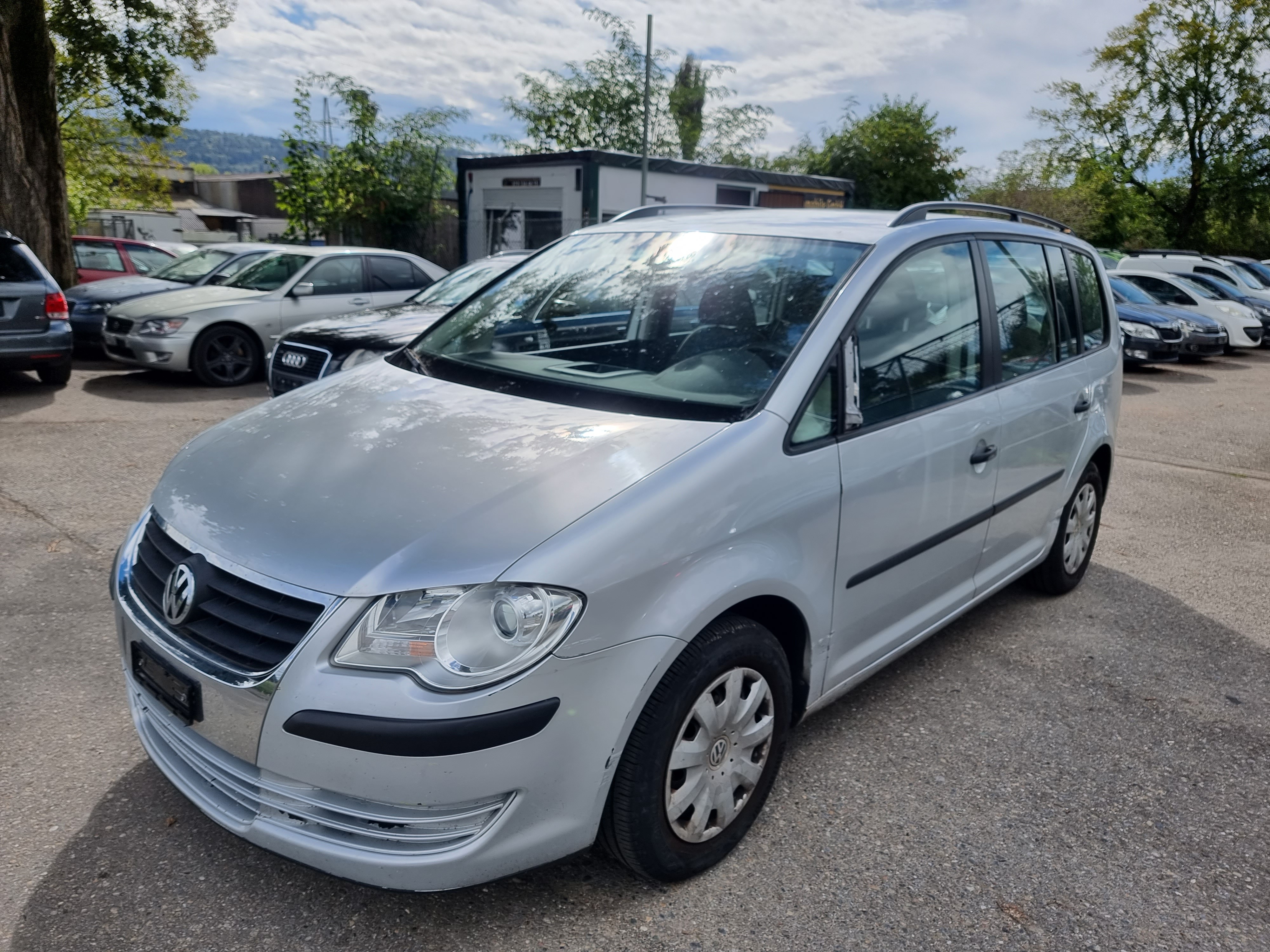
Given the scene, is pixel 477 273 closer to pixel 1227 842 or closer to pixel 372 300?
pixel 372 300

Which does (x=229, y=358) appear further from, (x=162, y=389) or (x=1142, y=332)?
(x=1142, y=332)

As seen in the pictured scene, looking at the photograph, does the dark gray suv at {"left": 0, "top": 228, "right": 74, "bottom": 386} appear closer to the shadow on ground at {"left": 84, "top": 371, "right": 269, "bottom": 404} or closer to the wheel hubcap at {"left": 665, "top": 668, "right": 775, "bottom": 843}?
the shadow on ground at {"left": 84, "top": 371, "right": 269, "bottom": 404}

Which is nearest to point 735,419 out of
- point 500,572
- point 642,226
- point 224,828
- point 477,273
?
point 500,572

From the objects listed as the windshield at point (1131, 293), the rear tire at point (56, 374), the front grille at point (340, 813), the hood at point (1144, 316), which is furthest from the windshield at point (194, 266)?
the windshield at point (1131, 293)

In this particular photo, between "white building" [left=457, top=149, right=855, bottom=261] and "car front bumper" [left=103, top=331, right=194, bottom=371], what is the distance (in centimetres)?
1064

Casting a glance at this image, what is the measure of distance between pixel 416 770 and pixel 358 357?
573 cm

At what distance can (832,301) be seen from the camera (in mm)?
3033

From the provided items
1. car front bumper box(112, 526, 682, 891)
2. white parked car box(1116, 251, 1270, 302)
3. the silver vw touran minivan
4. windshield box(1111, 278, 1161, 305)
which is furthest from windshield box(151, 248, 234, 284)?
white parked car box(1116, 251, 1270, 302)

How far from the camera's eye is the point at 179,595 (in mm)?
2396

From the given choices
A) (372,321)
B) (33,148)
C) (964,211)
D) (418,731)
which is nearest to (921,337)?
(964,211)

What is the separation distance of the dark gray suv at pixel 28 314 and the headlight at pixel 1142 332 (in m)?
13.9

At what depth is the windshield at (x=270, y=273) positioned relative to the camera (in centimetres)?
1053

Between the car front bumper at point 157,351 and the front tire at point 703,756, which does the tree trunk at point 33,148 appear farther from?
the front tire at point 703,756

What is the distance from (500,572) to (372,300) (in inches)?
366
